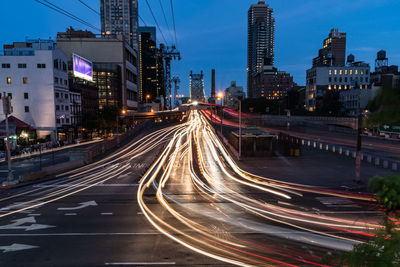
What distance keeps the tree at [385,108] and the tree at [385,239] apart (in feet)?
1.96

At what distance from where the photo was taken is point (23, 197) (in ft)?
62.1

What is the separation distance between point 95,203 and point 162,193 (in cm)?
482

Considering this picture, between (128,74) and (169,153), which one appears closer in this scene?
(169,153)

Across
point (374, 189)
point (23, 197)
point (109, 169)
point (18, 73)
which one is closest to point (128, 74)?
point (18, 73)

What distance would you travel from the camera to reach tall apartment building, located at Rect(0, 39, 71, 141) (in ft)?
181

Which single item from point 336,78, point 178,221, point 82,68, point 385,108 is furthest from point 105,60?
point 385,108

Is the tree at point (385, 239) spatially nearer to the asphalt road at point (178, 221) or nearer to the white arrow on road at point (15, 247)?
the asphalt road at point (178, 221)

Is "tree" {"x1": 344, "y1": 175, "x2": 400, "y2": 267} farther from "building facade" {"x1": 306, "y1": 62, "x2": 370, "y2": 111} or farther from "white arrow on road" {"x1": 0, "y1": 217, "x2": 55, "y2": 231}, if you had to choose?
"building facade" {"x1": 306, "y1": 62, "x2": 370, "y2": 111}

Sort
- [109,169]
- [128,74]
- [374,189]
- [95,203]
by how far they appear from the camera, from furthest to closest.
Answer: [128,74] < [109,169] < [95,203] < [374,189]

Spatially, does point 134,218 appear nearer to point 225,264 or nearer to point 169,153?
point 225,264

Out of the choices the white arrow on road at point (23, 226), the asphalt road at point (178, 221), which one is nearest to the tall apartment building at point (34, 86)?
the asphalt road at point (178, 221)

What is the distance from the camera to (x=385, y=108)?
94.3 inches

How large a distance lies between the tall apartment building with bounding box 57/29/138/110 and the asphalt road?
71.3 meters

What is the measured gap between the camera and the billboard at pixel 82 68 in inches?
2849
